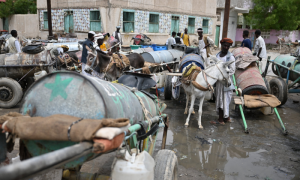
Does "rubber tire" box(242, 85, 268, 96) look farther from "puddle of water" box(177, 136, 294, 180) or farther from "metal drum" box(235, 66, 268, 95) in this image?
"puddle of water" box(177, 136, 294, 180)

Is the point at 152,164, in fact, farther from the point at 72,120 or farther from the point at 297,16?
the point at 297,16

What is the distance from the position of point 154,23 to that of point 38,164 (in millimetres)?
19634

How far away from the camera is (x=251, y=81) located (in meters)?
7.43

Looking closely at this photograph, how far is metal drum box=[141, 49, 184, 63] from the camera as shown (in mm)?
9619

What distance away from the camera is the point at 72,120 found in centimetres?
192

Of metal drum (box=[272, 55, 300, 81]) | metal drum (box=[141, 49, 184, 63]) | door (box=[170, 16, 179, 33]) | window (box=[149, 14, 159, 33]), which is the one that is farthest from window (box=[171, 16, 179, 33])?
metal drum (box=[272, 55, 300, 81])

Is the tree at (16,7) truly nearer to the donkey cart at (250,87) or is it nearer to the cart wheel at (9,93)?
the cart wheel at (9,93)

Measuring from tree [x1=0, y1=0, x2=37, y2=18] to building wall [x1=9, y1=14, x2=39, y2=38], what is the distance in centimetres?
77

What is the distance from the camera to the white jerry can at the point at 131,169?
7.11ft

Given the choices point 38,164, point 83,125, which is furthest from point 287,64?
point 38,164

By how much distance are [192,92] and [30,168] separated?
571 cm

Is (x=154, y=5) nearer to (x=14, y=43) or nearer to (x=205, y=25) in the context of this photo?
(x=205, y=25)

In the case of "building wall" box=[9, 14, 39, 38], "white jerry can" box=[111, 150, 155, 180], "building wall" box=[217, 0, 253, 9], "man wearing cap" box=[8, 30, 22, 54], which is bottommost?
"white jerry can" box=[111, 150, 155, 180]

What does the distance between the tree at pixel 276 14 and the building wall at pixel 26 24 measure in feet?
72.3
